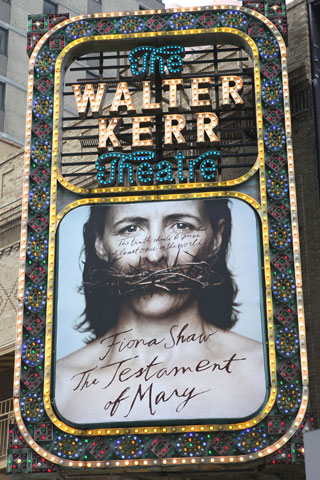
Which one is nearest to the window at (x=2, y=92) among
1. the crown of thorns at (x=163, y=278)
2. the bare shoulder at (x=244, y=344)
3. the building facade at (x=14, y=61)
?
the building facade at (x=14, y=61)

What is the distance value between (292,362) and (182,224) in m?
4.11

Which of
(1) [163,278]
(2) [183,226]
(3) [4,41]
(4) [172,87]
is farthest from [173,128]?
(3) [4,41]

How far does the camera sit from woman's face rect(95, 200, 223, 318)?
25.0m

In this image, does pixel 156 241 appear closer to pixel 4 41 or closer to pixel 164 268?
pixel 164 268

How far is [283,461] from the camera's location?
2311 cm

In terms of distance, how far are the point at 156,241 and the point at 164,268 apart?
696 millimetres

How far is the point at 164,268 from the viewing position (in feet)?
83.2

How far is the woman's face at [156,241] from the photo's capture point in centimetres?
2505

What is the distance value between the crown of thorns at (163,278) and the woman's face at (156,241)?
0.09 m

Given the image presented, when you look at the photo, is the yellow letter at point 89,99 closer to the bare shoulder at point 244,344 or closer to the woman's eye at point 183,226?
the woman's eye at point 183,226

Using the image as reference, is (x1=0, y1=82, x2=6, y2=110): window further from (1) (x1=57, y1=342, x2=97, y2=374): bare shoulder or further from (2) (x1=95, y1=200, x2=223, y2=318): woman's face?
(1) (x1=57, y1=342, x2=97, y2=374): bare shoulder

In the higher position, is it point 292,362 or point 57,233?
point 57,233

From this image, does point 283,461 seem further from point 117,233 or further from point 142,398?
point 117,233

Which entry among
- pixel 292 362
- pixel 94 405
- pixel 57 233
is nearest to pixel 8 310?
pixel 57 233
